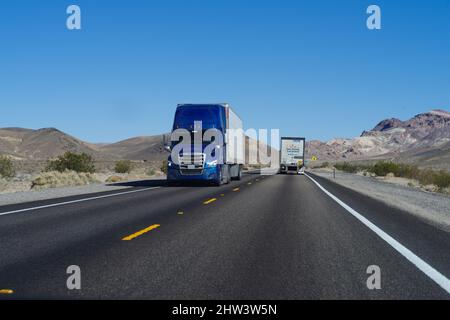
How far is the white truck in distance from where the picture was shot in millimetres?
58062

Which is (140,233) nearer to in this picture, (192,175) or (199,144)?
(192,175)

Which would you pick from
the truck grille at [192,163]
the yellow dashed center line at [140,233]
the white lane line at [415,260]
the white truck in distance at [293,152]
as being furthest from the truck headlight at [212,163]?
the white truck in distance at [293,152]

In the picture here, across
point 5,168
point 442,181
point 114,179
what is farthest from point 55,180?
point 442,181

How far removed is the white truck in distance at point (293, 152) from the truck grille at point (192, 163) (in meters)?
32.2

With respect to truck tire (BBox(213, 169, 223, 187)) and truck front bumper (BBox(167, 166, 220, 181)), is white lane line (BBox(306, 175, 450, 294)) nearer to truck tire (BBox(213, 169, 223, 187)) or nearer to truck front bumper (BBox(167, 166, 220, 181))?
truck front bumper (BBox(167, 166, 220, 181))

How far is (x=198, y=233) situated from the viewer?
10.2 meters

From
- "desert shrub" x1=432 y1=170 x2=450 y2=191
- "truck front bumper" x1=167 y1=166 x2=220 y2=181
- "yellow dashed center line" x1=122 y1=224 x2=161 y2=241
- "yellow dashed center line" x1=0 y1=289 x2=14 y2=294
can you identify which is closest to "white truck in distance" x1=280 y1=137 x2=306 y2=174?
"desert shrub" x1=432 y1=170 x2=450 y2=191

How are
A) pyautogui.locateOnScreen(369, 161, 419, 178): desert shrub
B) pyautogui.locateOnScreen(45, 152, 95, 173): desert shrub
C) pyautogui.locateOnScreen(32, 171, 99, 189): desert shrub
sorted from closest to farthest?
pyautogui.locateOnScreen(32, 171, 99, 189): desert shrub
pyautogui.locateOnScreen(45, 152, 95, 173): desert shrub
pyautogui.locateOnScreen(369, 161, 419, 178): desert shrub

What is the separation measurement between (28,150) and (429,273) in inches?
6084

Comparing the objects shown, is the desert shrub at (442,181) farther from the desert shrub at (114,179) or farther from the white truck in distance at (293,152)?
the desert shrub at (114,179)

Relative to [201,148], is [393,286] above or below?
below
